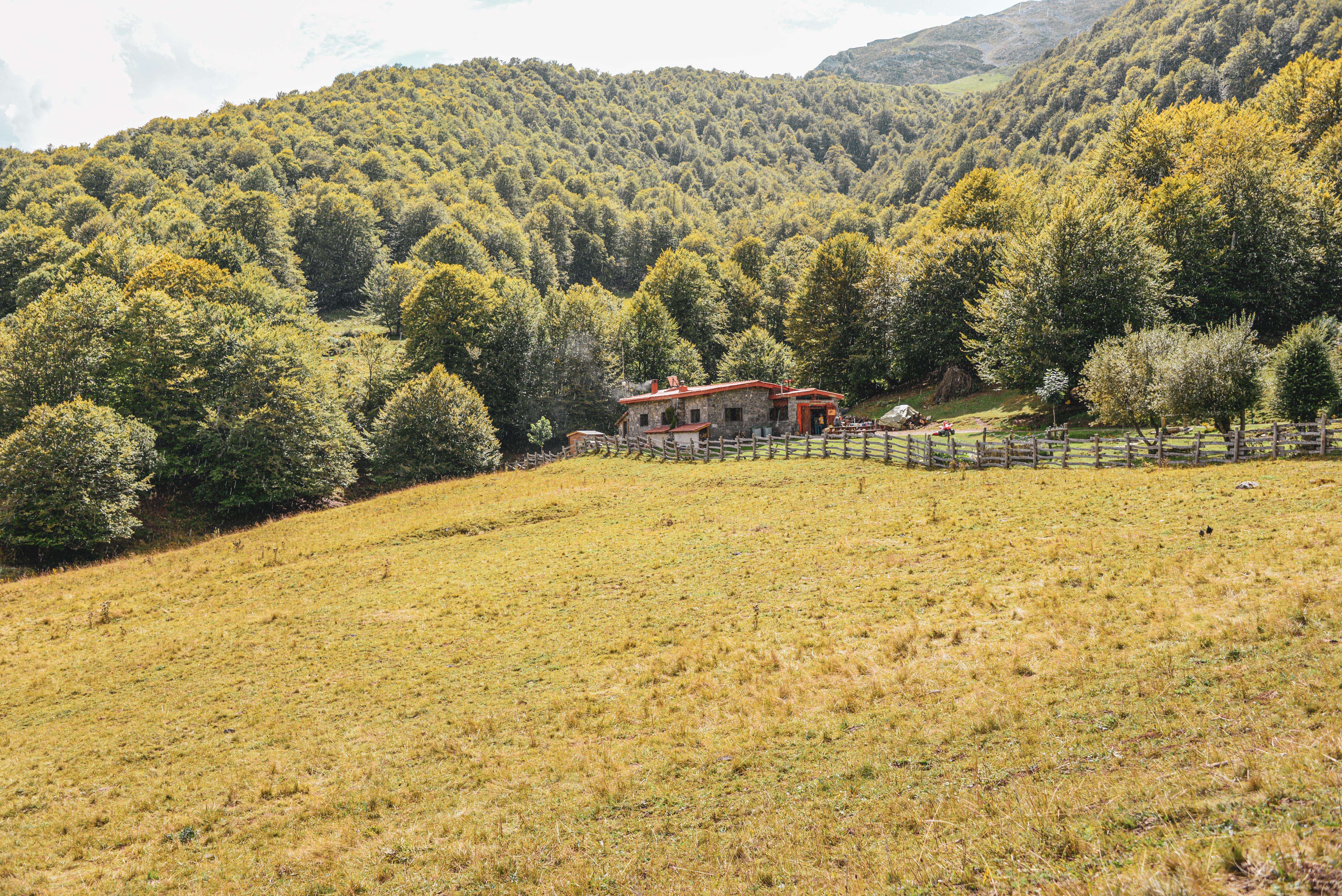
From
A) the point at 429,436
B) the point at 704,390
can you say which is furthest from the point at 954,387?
the point at 429,436

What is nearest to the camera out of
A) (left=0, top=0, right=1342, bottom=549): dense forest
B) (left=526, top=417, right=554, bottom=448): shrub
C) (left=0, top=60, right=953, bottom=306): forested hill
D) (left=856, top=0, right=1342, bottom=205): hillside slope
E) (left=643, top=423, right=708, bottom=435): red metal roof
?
(left=0, top=0, right=1342, bottom=549): dense forest

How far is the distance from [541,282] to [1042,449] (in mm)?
94702

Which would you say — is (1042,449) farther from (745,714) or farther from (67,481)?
(67,481)

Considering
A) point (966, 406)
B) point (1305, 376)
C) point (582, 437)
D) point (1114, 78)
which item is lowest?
point (582, 437)

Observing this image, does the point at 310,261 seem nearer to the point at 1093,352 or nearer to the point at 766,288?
the point at 766,288

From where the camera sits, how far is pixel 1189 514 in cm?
1753

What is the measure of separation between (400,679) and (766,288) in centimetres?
8540

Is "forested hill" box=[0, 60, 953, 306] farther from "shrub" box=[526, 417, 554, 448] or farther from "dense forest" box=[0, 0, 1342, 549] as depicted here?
"shrub" box=[526, 417, 554, 448]

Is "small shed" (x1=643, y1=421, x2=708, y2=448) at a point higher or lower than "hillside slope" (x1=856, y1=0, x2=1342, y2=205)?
lower

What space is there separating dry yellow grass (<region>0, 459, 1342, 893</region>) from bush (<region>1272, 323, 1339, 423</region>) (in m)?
13.9

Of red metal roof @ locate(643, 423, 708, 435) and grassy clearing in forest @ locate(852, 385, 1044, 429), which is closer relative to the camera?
grassy clearing in forest @ locate(852, 385, 1044, 429)

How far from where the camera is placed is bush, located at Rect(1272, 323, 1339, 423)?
99.8 feet

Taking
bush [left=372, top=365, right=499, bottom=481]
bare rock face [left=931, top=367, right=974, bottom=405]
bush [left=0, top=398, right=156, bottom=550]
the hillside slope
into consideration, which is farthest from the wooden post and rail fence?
the hillside slope

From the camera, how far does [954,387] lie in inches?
2247
